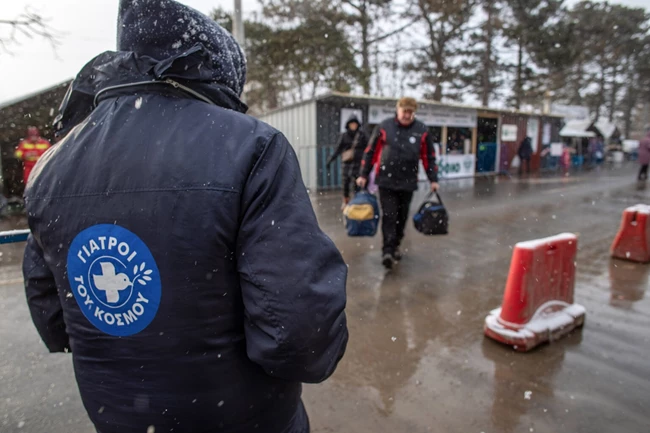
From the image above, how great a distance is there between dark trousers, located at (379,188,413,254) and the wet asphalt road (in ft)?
1.16

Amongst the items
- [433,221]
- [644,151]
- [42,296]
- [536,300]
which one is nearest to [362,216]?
[433,221]

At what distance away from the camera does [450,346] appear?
10.9 ft

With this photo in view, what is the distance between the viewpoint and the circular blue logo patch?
1033mm

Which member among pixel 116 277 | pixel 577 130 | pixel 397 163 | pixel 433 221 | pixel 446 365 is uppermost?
pixel 577 130

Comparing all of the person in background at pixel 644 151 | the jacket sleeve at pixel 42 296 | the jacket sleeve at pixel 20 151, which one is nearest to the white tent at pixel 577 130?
the person in background at pixel 644 151

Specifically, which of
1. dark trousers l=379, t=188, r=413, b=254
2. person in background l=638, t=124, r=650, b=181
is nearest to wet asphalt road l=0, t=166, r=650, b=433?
dark trousers l=379, t=188, r=413, b=254

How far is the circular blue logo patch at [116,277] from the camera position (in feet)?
3.39

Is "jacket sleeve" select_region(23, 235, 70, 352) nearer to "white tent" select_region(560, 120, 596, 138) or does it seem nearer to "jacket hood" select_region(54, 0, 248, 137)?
"jacket hood" select_region(54, 0, 248, 137)

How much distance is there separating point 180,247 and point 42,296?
0.63 meters

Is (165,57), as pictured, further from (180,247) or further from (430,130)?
(430,130)

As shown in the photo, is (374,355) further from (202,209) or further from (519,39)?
(519,39)

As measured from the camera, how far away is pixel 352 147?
842cm

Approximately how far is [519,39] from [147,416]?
99.1 feet

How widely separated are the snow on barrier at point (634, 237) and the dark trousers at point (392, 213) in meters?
2.86
